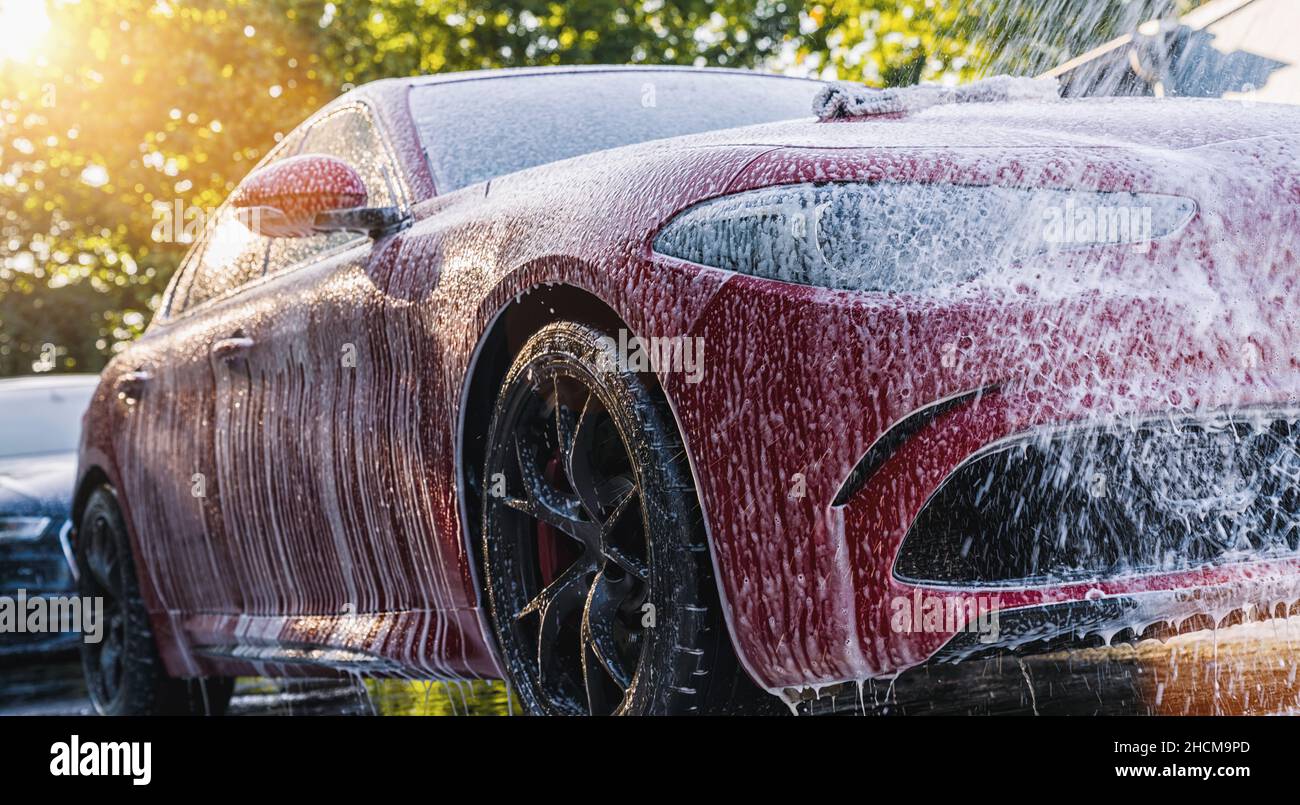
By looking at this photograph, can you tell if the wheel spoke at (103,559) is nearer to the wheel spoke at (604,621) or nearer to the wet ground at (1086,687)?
the wet ground at (1086,687)

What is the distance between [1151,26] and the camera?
3963 mm

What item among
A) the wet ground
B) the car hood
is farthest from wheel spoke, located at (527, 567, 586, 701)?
the car hood

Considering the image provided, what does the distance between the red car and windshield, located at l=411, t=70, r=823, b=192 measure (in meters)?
0.33

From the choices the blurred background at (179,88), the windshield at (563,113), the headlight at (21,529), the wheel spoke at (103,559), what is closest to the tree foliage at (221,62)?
the blurred background at (179,88)

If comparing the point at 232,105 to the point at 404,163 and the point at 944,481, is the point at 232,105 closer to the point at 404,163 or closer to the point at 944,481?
the point at 404,163

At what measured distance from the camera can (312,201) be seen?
143 inches

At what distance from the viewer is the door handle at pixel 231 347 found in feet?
13.8

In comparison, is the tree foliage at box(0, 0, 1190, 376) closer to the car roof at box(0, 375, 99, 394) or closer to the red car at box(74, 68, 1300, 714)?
the car roof at box(0, 375, 99, 394)

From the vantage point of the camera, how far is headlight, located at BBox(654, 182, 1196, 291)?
2.24m

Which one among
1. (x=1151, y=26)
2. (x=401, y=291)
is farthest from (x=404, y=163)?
(x=1151, y=26)

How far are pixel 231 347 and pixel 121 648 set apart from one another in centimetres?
159

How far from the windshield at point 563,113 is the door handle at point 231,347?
780 mm

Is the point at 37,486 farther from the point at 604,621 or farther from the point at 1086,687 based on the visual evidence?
the point at 604,621
